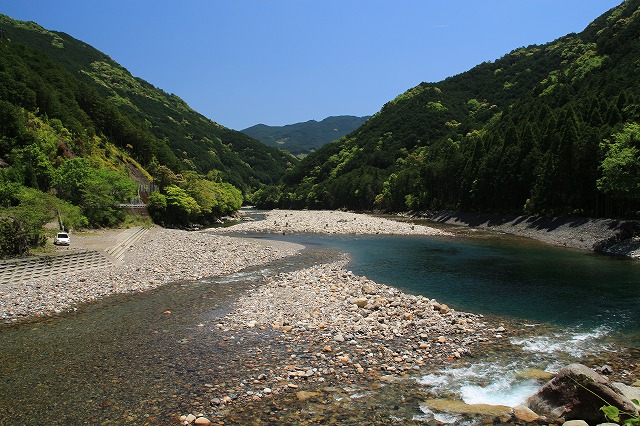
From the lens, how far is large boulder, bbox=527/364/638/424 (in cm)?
895

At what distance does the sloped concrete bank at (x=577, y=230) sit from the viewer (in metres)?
38.0

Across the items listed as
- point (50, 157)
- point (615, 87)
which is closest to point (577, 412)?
point (50, 157)

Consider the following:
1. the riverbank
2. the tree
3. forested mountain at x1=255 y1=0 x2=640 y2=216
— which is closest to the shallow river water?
the riverbank

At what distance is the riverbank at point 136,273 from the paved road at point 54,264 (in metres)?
0.52

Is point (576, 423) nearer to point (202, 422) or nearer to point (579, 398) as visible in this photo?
point (579, 398)

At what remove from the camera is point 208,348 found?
550 inches

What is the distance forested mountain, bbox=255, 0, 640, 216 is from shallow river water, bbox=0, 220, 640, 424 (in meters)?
25.5

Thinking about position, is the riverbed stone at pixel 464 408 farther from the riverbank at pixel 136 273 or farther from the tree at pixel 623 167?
the tree at pixel 623 167

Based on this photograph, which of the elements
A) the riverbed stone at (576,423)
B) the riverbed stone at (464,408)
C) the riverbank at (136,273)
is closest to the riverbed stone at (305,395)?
the riverbed stone at (464,408)

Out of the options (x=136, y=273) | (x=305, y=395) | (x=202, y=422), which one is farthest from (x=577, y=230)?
(x=202, y=422)

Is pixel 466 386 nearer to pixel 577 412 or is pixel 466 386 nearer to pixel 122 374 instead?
pixel 577 412

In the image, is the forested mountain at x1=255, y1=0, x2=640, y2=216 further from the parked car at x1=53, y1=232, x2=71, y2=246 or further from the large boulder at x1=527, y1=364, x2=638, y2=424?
the parked car at x1=53, y1=232, x2=71, y2=246

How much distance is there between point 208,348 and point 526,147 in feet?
215

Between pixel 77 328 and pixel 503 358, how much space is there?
15.6 m
